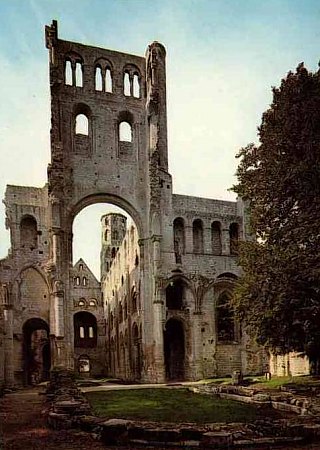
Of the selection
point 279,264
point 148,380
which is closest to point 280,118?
point 279,264

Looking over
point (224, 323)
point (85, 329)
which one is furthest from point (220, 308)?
point (85, 329)

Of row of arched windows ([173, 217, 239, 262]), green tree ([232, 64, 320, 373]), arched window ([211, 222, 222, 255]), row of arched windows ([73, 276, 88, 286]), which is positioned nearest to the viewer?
green tree ([232, 64, 320, 373])

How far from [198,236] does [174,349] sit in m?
8.67

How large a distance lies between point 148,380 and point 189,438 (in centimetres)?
2538

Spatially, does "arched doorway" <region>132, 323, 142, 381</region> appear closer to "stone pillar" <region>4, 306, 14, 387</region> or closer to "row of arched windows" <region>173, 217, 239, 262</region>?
"row of arched windows" <region>173, 217, 239, 262</region>

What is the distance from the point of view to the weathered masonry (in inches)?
1342

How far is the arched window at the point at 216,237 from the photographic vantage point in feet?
130

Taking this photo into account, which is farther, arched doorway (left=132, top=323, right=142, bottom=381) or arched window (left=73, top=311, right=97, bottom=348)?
arched window (left=73, top=311, right=97, bottom=348)

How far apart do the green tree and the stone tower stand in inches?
1849

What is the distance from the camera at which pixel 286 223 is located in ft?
71.6

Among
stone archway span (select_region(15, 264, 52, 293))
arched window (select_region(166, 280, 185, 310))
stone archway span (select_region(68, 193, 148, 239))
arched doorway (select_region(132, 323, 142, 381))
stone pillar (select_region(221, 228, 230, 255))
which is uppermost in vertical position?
stone archway span (select_region(68, 193, 148, 239))

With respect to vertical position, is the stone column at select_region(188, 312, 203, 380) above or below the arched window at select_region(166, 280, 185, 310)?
below

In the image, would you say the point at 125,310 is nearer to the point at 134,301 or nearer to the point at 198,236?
the point at 134,301

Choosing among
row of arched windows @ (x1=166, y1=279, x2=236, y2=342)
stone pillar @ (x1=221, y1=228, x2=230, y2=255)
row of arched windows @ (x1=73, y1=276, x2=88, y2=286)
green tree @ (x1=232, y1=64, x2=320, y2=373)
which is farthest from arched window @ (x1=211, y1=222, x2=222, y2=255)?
row of arched windows @ (x1=73, y1=276, x2=88, y2=286)
